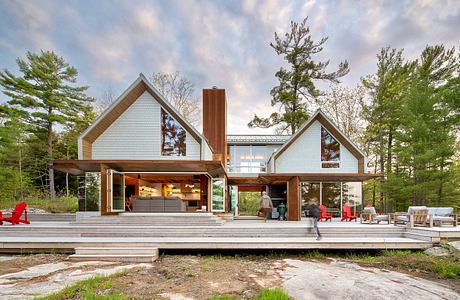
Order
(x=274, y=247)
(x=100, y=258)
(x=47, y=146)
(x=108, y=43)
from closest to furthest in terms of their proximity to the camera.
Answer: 1. (x=100, y=258)
2. (x=274, y=247)
3. (x=108, y=43)
4. (x=47, y=146)

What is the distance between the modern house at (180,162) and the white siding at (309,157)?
0.11 ft

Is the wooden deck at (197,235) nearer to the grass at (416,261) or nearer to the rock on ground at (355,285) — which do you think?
the grass at (416,261)

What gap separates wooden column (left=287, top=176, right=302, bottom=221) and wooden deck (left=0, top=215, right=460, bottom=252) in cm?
349

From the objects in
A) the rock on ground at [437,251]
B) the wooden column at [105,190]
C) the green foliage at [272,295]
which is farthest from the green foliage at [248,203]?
the green foliage at [272,295]

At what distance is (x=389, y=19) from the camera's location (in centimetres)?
1507

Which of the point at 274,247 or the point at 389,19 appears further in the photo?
the point at 389,19

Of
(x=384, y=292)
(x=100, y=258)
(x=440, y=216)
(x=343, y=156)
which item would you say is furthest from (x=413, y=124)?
(x=100, y=258)

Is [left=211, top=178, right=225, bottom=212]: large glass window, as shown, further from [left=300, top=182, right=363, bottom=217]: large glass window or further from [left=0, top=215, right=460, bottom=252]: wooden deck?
[left=300, top=182, right=363, bottom=217]: large glass window

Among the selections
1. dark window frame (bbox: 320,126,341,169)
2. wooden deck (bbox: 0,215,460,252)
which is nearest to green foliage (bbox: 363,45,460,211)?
dark window frame (bbox: 320,126,341,169)

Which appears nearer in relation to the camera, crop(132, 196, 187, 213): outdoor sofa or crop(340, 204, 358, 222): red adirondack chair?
crop(132, 196, 187, 213): outdoor sofa

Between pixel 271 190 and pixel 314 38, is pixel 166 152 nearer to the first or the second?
pixel 271 190

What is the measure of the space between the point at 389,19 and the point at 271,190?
12705 millimetres

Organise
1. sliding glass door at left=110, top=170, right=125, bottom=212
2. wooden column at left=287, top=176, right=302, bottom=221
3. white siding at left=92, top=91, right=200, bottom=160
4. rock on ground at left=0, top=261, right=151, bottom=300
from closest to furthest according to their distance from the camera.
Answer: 1. rock on ground at left=0, top=261, right=151, bottom=300
2. sliding glass door at left=110, top=170, right=125, bottom=212
3. white siding at left=92, top=91, right=200, bottom=160
4. wooden column at left=287, top=176, right=302, bottom=221

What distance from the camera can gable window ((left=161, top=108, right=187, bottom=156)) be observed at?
12492 millimetres
